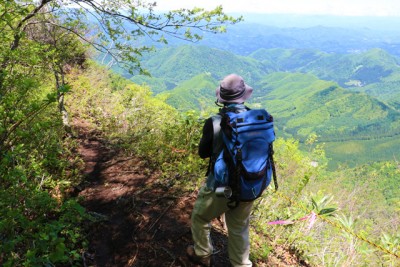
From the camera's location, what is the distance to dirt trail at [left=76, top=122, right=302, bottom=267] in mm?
3225

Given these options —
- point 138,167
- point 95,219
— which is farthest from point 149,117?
point 95,219

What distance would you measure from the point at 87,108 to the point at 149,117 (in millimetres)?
3670

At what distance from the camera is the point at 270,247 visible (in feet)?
11.5

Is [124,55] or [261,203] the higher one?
[124,55]

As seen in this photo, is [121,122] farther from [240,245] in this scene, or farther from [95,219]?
[240,245]

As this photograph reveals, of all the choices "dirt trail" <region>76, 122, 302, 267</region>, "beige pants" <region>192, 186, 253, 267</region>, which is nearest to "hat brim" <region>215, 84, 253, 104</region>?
"beige pants" <region>192, 186, 253, 267</region>

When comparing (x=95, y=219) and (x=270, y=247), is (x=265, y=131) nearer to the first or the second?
(x=270, y=247)

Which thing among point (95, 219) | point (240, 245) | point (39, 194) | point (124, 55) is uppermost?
point (124, 55)

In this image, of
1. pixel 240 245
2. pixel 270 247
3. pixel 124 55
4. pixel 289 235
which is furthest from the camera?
pixel 124 55

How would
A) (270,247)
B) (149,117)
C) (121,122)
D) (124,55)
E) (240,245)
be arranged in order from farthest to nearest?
(121,122)
(149,117)
(124,55)
(270,247)
(240,245)

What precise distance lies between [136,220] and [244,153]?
2166 millimetres

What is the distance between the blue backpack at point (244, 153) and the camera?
227cm

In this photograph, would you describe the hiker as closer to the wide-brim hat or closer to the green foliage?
the wide-brim hat

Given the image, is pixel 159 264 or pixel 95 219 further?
pixel 95 219
